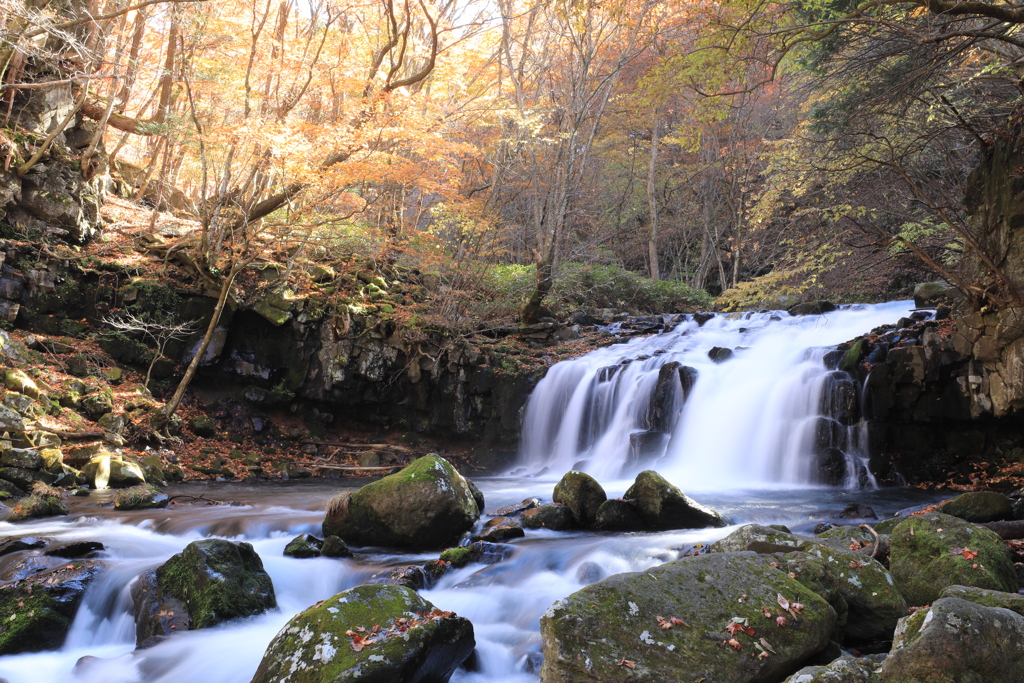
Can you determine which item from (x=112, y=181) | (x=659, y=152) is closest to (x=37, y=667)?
(x=112, y=181)

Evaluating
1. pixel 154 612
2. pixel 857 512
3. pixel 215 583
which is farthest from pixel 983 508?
pixel 154 612

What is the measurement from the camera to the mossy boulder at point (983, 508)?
596 centimetres

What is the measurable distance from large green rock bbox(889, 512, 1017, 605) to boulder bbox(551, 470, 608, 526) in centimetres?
311

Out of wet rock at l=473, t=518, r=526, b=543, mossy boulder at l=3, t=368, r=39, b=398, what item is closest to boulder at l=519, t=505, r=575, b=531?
wet rock at l=473, t=518, r=526, b=543

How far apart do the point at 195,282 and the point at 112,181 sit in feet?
16.1

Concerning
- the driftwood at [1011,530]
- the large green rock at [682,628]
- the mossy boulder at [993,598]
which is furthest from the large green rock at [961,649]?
the driftwood at [1011,530]

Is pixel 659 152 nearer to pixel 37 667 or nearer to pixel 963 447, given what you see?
pixel 963 447

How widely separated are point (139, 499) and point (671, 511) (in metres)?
6.63

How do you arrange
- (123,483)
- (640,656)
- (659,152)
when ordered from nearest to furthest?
(640,656) → (123,483) → (659,152)

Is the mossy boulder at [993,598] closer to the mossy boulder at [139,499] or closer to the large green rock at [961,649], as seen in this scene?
the large green rock at [961,649]

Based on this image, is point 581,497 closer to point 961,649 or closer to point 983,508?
point 983,508

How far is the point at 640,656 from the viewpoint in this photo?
11.1 feet

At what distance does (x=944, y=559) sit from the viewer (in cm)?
442

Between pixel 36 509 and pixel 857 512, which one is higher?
pixel 36 509
